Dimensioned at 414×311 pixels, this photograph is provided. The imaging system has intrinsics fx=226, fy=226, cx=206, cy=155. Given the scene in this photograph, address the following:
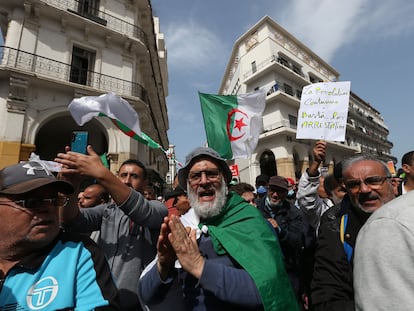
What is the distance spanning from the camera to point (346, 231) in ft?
5.67

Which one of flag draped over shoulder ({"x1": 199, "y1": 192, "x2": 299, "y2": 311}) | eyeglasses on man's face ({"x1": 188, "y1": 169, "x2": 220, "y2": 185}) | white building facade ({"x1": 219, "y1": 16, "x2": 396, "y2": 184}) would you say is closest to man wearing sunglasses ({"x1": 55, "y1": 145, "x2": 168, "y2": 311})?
eyeglasses on man's face ({"x1": 188, "y1": 169, "x2": 220, "y2": 185})

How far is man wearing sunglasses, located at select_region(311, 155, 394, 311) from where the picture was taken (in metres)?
1.51

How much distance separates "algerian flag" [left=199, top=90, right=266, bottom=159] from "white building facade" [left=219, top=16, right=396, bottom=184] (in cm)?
1592

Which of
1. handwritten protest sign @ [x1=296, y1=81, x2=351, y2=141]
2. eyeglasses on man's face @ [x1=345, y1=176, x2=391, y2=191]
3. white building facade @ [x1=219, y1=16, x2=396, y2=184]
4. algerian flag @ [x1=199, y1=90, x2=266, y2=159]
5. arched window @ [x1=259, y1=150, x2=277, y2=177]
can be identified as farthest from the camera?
arched window @ [x1=259, y1=150, x2=277, y2=177]

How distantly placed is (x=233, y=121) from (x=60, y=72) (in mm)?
9822

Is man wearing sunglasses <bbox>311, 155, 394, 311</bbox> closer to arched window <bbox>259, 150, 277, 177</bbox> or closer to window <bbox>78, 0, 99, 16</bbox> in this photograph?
window <bbox>78, 0, 99, 16</bbox>

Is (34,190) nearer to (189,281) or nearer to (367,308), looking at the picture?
(189,281)

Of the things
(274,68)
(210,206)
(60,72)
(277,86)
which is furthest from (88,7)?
(277,86)

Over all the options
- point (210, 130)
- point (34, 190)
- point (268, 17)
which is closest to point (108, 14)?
point (210, 130)

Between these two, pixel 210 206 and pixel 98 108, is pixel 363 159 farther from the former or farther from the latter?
pixel 98 108

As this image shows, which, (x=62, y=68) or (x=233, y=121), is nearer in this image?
(x=233, y=121)

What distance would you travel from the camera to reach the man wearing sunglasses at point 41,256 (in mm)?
1114

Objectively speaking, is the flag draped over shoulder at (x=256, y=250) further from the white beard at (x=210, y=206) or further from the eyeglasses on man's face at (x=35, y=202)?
the eyeglasses on man's face at (x=35, y=202)

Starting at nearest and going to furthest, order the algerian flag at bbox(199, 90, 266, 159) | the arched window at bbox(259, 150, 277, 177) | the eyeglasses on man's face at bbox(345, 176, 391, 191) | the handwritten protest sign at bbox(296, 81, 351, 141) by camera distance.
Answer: the eyeglasses on man's face at bbox(345, 176, 391, 191), the handwritten protest sign at bbox(296, 81, 351, 141), the algerian flag at bbox(199, 90, 266, 159), the arched window at bbox(259, 150, 277, 177)
